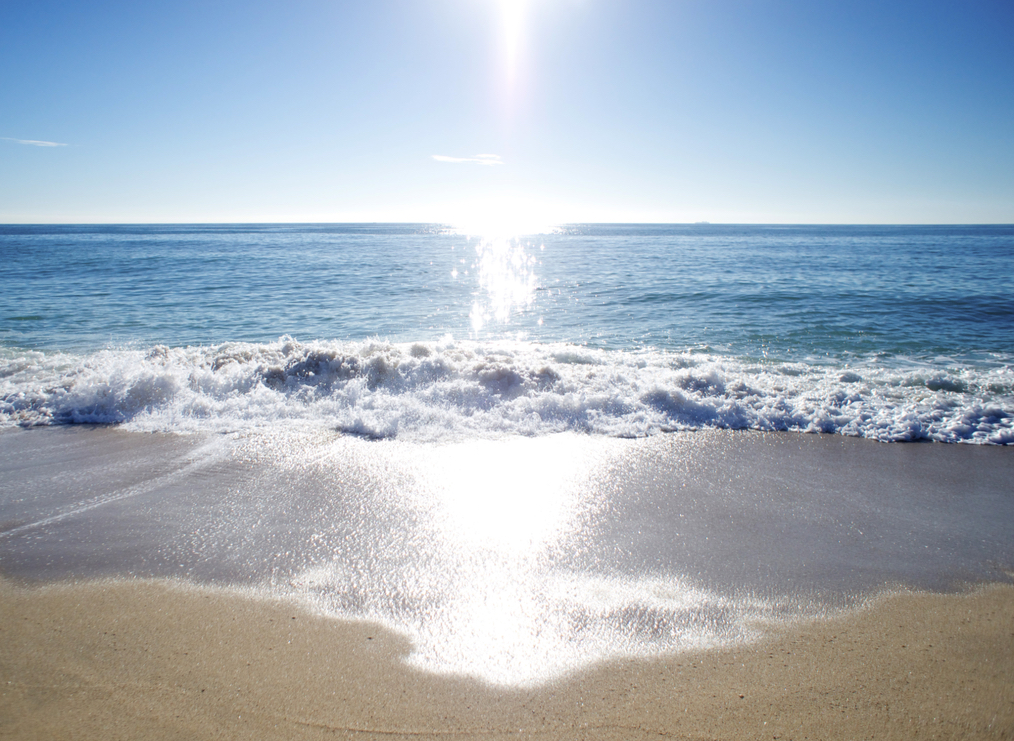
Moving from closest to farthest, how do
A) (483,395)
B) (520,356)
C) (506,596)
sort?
(506,596)
(483,395)
(520,356)

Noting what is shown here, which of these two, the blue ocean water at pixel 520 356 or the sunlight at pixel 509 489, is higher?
the blue ocean water at pixel 520 356

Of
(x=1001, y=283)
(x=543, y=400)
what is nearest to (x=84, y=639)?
(x=543, y=400)

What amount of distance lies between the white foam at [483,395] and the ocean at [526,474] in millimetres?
44

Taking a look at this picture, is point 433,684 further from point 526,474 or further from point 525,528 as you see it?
point 526,474

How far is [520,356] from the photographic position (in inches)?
377

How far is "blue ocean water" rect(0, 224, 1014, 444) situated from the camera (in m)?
6.87

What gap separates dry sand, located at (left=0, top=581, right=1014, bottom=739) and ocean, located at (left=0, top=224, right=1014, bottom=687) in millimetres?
182

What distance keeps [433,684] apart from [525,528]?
5.55ft

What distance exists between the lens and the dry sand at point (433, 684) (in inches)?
98.3

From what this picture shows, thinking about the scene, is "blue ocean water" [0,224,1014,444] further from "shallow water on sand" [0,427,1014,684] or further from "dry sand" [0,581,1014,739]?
"dry sand" [0,581,1014,739]

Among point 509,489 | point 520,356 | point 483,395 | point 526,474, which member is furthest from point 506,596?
point 520,356

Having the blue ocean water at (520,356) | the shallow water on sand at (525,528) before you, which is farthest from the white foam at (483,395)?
the shallow water on sand at (525,528)

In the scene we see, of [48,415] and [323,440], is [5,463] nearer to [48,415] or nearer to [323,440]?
[48,415]

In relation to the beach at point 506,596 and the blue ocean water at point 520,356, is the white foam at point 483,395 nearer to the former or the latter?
the blue ocean water at point 520,356
